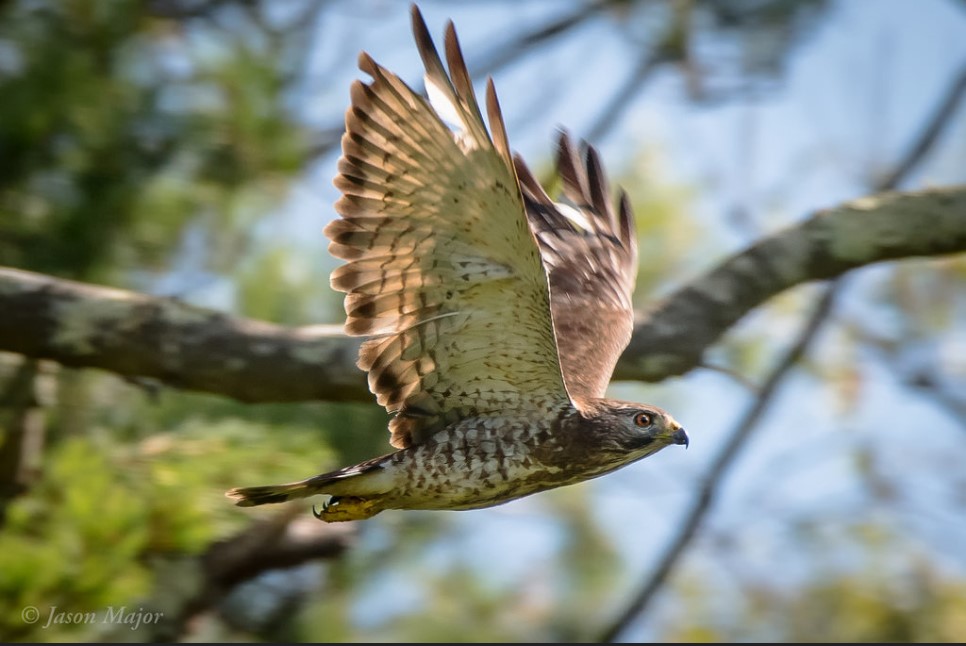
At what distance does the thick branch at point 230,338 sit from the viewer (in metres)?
3.44

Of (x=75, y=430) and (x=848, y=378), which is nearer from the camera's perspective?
(x=75, y=430)

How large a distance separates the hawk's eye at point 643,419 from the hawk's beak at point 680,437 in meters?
0.08

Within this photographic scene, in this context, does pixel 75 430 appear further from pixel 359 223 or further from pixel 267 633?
pixel 359 223

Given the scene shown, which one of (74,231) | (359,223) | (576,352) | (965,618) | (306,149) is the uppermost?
(306,149)

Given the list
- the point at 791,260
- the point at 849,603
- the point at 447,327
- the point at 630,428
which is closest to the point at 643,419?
the point at 630,428

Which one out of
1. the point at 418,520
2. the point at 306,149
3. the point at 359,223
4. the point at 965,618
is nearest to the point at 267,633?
the point at 418,520

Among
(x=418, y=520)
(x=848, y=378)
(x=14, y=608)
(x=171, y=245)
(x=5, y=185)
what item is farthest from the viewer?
(x=848, y=378)

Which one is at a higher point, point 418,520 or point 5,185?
point 5,185

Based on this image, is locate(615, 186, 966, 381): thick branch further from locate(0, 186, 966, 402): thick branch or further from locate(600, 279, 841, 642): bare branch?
locate(600, 279, 841, 642): bare branch

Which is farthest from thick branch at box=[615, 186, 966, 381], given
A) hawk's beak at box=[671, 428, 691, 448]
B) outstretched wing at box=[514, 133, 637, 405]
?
hawk's beak at box=[671, 428, 691, 448]

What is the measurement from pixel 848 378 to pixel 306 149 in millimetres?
3306

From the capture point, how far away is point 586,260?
149 inches

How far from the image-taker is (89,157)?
12.9 ft

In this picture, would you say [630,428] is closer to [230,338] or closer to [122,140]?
[230,338]
